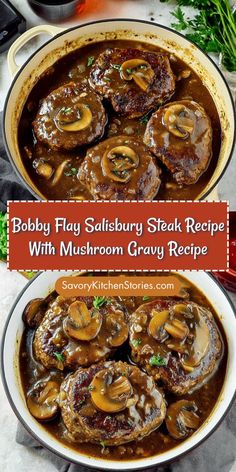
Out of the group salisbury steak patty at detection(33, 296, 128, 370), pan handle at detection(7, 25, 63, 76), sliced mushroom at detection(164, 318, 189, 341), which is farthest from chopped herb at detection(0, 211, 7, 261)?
sliced mushroom at detection(164, 318, 189, 341)

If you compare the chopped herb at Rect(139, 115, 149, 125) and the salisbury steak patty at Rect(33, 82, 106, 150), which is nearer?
the salisbury steak patty at Rect(33, 82, 106, 150)

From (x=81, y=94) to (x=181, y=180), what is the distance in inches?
28.6

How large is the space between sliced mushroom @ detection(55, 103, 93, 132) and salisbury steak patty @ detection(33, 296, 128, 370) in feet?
3.06

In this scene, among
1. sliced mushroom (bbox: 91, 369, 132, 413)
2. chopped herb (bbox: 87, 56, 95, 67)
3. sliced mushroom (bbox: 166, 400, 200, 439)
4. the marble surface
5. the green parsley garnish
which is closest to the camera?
sliced mushroom (bbox: 91, 369, 132, 413)

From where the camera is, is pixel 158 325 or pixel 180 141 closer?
pixel 158 325

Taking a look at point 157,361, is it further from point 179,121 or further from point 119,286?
point 179,121

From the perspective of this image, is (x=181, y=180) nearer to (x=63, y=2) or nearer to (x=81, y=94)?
(x=81, y=94)

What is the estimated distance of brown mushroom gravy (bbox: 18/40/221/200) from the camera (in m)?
4.58

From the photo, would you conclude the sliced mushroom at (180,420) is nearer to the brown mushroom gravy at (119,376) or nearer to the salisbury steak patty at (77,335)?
the brown mushroom gravy at (119,376)

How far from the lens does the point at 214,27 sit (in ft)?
18.3

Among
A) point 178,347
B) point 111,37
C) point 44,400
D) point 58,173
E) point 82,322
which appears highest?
point 111,37

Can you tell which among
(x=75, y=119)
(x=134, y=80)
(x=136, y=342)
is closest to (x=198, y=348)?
(x=136, y=342)

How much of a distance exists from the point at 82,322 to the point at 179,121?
117cm

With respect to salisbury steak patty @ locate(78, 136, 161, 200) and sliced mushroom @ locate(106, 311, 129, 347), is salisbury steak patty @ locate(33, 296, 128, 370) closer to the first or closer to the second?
sliced mushroom @ locate(106, 311, 129, 347)
